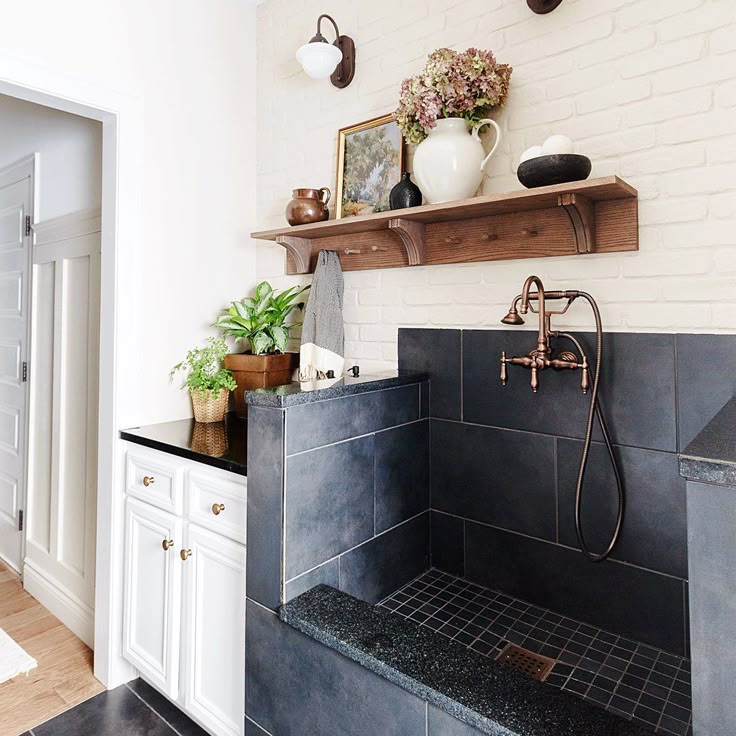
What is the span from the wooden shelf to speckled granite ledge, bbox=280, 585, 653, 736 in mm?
1023

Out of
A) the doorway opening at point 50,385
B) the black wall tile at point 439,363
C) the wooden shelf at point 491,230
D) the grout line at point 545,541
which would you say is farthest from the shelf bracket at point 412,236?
the doorway opening at point 50,385

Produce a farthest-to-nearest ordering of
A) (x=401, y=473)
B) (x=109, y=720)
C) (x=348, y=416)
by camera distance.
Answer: (x=109, y=720) < (x=401, y=473) < (x=348, y=416)

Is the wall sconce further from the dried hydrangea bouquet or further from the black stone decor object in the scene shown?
the black stone decor object

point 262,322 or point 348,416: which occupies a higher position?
point 262,322

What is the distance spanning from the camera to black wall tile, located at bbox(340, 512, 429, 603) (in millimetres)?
1458

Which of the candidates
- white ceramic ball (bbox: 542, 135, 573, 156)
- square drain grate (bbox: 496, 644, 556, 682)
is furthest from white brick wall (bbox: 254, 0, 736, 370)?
square drain grate (bbox: 496, 644, 556, 682)

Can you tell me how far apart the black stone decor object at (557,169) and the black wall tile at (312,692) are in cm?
118

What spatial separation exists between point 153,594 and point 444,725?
46.4 inches

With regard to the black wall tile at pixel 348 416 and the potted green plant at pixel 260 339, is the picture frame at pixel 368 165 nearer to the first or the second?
the potted green plant at pixel 260 339

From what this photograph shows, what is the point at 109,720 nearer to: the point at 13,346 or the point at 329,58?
the point at 13,346

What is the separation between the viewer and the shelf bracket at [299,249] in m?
2.01

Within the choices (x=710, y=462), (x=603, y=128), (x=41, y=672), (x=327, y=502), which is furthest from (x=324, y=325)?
(x=41, y=672)

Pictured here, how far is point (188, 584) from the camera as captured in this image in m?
1.61

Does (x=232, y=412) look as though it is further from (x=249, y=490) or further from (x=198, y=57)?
(x=198, y=57)
